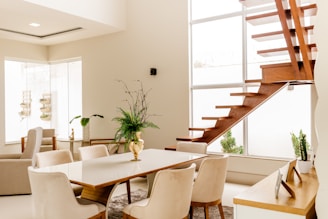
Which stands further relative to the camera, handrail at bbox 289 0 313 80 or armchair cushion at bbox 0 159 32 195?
armchair cushion at bbox 0 159 32 195

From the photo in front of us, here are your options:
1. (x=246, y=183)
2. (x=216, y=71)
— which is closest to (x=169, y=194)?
(x=246, y=183)

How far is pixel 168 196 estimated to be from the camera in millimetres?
2229

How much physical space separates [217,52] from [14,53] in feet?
16.7

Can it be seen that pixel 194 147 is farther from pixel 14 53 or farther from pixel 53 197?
pixel 14 53

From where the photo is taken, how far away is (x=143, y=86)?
250 inches

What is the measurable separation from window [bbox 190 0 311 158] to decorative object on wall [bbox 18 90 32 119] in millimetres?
4742

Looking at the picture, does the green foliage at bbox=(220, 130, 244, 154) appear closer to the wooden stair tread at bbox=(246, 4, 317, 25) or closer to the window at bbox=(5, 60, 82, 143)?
the wooden stair tread at bbox=(246, 4, 317, 25)

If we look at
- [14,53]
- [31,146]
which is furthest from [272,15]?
[14,53]

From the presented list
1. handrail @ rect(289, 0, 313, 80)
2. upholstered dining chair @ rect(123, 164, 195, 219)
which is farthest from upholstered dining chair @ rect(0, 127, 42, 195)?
handrail @ rect(289, 0, 313, 80)

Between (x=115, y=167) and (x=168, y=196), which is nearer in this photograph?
(x=168, y=196)

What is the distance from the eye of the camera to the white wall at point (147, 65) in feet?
18.9

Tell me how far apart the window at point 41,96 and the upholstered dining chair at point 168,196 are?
581cm

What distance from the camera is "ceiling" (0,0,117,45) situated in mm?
4996

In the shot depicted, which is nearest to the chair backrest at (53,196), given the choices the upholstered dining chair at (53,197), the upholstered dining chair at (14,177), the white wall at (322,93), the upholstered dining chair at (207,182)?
the upholstered dining chair at (53,197)
